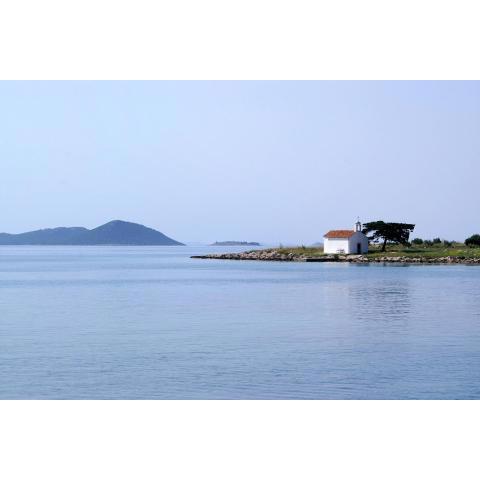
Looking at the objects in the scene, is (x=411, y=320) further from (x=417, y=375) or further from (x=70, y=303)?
(x=70, y=303)

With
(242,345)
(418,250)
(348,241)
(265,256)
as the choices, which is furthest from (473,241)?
(242,345)

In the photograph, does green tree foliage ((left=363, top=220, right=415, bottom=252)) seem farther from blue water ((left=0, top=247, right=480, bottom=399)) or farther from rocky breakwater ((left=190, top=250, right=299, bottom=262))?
blue water ((left=0, top=247, right=480, bottom=399))

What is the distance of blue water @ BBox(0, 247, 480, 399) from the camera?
44.8 feet

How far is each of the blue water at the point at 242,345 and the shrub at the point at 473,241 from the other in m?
42.9

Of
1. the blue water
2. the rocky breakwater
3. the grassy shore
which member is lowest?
the blue water

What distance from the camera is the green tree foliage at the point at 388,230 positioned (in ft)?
237

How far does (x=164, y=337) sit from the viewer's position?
65.3 feet

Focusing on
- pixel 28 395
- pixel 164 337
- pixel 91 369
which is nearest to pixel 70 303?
pixel 164 337

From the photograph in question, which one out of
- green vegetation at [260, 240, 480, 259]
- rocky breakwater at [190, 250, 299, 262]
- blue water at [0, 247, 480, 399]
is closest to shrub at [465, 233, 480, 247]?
green vegetation at [260, 240, 480, 259]

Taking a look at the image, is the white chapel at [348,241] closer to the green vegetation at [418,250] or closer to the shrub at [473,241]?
the green vegetation at [418,250]

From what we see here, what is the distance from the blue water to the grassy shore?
3549cm

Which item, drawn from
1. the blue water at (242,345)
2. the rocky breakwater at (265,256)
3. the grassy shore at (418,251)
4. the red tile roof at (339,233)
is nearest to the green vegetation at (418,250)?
the grassy shore at (418,251)

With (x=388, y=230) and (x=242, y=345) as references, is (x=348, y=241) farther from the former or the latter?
(x=242, y=345)
